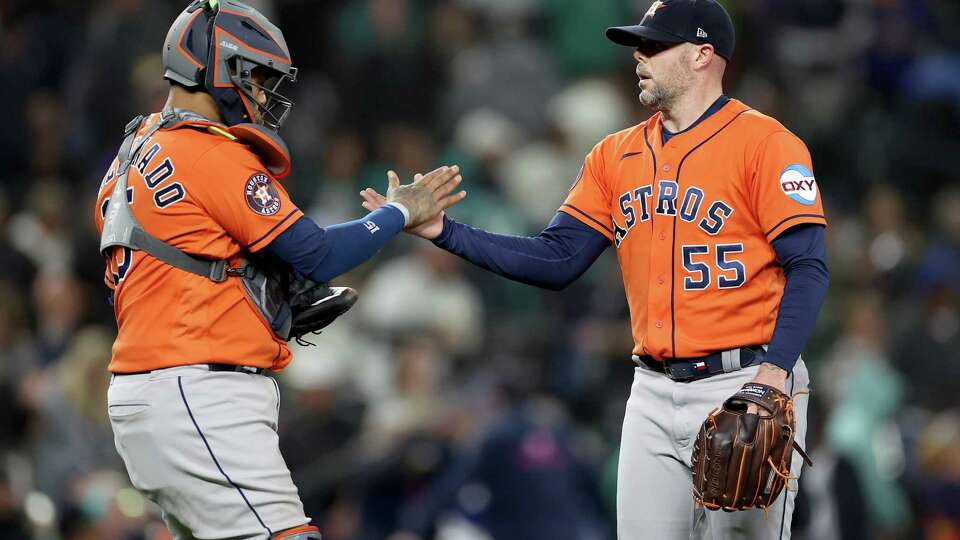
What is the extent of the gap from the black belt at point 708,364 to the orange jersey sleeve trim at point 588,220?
1.96 ft

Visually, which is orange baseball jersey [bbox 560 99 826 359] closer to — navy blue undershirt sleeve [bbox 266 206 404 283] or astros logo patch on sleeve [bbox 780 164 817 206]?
astros logo patch on sleeve [bbox 780 164 817 206]

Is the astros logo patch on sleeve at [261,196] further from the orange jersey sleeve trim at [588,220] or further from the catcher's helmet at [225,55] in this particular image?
the orange jersey sleeve trim at [588,220]

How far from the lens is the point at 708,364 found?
16.0ft

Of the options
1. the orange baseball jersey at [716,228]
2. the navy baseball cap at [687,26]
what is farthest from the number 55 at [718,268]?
the navy baseball cap at [687,26]

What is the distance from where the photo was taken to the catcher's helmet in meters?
4.78

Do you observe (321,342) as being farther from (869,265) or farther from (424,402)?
(869,265)

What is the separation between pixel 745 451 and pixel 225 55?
210 centimetres

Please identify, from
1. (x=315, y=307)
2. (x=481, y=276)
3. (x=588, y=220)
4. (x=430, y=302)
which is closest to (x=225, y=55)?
(x=315, y=307)

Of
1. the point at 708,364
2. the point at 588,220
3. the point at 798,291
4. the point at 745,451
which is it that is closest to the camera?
the point at 745,451

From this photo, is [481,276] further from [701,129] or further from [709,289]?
[709,289]

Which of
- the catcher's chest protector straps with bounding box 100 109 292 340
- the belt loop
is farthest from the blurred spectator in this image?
the belt loop

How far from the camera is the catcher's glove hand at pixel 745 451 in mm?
4562

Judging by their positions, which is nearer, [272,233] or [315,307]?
[272,233]

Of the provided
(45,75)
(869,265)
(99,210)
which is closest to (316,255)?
(99,210)
